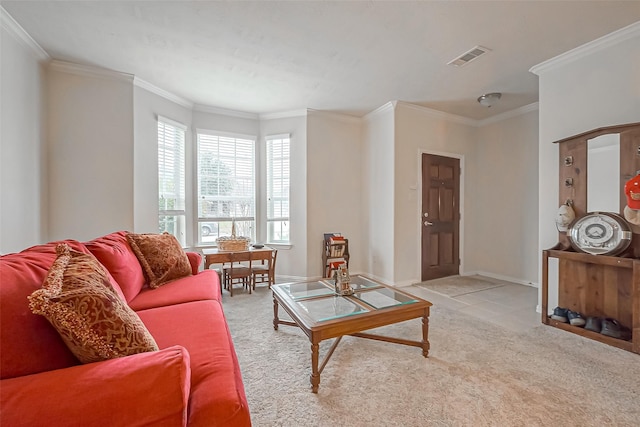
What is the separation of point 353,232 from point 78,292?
384 centimetres

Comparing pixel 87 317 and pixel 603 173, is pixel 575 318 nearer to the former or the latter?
pixel 603 173

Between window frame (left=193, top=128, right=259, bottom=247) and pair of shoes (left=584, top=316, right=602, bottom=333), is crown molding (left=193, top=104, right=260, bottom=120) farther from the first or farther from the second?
pair of shoes (left=584, top=316, right=602, bottom=333)

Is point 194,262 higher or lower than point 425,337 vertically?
higher

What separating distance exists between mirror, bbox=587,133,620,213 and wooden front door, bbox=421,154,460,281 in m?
1.86

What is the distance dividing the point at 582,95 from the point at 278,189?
370cm

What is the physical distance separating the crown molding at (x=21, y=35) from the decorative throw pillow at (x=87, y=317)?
2467mm

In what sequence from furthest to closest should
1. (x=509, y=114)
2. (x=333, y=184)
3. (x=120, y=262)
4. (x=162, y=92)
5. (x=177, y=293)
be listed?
1. (x=333, y=184)
2. (x=509, y=114)
3. (x=162, y=92)
4. (x=177, y=293)
5. (x=120, y=262)

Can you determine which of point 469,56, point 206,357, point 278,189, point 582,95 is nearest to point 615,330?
point 582,95

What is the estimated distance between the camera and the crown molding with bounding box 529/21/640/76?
2.21 metres

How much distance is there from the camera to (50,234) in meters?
2.73

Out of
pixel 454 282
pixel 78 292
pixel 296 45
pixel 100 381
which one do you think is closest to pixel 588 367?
pixel 454 282

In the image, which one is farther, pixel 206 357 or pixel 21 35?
pixel 21 35

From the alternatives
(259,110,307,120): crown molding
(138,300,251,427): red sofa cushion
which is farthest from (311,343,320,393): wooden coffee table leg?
(259,110,307,120): crown molding

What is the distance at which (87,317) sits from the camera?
0.87 metres
